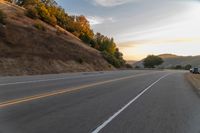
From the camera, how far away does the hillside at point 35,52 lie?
51688 millimetres

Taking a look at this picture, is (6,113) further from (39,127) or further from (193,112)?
(193,112)

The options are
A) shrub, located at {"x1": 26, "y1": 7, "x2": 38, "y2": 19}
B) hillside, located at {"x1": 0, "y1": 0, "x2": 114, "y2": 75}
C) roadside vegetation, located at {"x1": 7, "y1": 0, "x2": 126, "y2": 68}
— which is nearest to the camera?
hillside, located at {"x1": 0, "y1": 0, "x2": 114, "y2": 75}

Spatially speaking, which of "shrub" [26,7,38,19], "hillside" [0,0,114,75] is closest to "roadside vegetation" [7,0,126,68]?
"shrub" [26,7,38,19]

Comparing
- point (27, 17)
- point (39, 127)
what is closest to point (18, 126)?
point (39, 127)

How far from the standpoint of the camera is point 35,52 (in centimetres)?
6181

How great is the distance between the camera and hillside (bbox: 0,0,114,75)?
51.7 m

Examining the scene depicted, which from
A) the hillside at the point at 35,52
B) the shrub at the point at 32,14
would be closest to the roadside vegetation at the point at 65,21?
the shrub at the point at 32,14

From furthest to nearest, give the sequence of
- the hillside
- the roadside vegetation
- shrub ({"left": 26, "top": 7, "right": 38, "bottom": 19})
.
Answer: the roadside vegetation < shrub ({"left": 26, "top": 7, "right": 38, "bottom": 19}) < the hillside

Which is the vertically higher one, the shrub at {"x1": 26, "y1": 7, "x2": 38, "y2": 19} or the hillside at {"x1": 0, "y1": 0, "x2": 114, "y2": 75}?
the shrub at {"x1": 26, "y1": 7, "x2": 38, "y2": 19}

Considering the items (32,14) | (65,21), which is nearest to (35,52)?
(32,14)

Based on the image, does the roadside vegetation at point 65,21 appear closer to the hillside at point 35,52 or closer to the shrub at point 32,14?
the shrub at point 32,14

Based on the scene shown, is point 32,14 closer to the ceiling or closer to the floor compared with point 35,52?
closer to the ceiling

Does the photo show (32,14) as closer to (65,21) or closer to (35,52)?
(65,21)

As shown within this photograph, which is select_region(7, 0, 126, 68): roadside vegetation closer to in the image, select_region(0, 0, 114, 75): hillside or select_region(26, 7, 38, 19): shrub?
select_region(26, 7, 38, 19): shrub
